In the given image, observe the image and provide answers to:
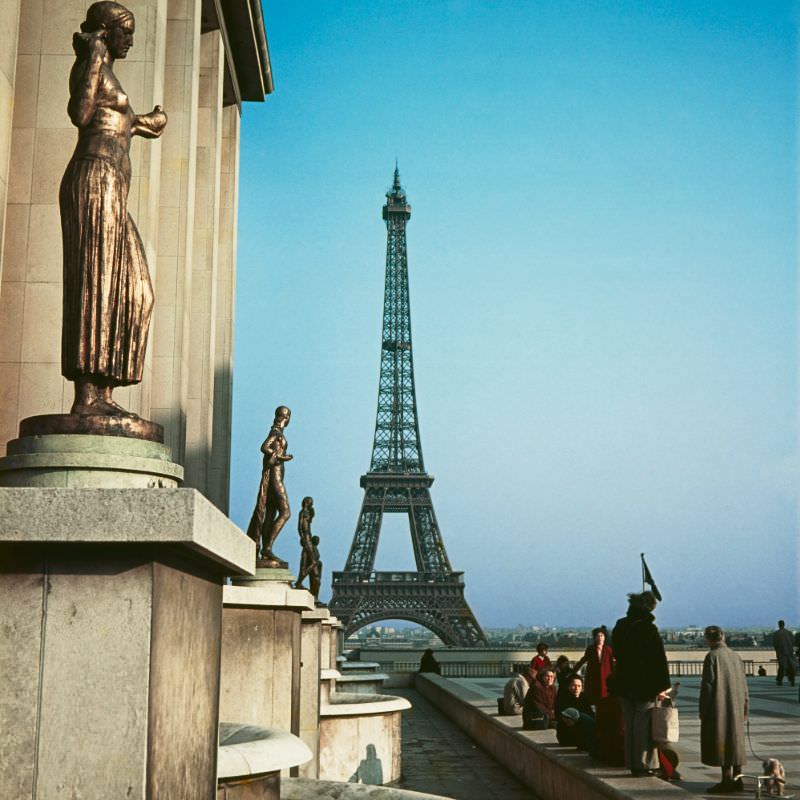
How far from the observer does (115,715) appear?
3.90 meters

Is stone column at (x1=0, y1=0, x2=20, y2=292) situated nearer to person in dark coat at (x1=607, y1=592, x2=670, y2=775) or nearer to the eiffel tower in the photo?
person in dark coat at (x1=607, y1=592, x2=670, y2=775)

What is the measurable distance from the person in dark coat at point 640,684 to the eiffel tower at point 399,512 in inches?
2617

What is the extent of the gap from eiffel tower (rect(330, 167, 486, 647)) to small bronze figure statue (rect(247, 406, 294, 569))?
62.9 meters

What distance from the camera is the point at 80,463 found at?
4.25m

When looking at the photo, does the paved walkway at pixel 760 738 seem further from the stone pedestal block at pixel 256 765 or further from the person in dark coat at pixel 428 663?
the person in dark coat at pixel 428 663

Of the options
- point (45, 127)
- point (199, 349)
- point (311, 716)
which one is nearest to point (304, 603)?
point (311, 716)

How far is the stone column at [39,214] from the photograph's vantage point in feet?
39.3

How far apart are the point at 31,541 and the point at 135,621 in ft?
1.54

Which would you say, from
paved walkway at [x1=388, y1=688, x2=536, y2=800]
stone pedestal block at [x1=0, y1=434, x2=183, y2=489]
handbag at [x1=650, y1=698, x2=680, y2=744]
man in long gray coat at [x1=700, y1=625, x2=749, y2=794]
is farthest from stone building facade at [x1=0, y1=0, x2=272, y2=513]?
man in long gray coat at [x1=700, y1=625, x2=749, y2=794]

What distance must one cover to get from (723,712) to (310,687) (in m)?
5.05

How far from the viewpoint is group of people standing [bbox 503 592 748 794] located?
30.4ft

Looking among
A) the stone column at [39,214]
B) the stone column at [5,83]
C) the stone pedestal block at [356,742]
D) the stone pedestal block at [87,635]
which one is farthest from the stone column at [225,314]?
the stone pedestal block at [87,635]

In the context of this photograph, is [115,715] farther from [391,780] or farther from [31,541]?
[391,780]

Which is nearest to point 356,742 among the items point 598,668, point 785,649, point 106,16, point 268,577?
A: point 268,577
